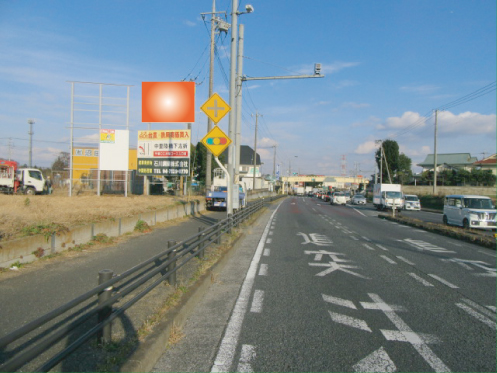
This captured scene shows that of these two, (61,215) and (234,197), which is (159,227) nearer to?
(234,197)

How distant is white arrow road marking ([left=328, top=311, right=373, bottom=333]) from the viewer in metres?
4.89

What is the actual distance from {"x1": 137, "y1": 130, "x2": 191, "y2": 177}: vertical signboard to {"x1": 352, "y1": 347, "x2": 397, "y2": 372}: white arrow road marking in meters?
23.4

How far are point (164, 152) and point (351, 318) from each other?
76.6ft

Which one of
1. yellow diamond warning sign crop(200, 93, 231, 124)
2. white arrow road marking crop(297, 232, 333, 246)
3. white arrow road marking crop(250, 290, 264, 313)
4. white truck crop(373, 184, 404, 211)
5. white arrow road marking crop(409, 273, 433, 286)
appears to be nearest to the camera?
white arrow road marking crop(250, 290, 264, 313)

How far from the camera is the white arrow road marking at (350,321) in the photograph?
16.0 ft

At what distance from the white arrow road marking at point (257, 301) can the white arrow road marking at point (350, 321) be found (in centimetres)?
108

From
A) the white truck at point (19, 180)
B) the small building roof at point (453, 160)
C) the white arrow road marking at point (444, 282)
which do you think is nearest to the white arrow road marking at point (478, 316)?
the white arrow road marking at point (444, 282)

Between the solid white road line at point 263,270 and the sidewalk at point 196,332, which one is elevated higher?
the sidewalk at point 196,332

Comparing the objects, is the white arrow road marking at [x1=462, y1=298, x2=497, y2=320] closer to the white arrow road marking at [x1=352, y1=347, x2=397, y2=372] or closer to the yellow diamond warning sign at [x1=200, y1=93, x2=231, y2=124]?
the white arrow road marking at [x1=352, y1=347, x2=397, y2=372]

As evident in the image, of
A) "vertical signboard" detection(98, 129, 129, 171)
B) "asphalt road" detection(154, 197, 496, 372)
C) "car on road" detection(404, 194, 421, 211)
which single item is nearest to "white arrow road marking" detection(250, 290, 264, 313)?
"asphalt road" detection(154, 197, 496, 372)

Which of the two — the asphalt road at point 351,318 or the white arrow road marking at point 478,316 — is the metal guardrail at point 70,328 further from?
the white arrow road marking at point 478,316

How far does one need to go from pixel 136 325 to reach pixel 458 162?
97296 mm

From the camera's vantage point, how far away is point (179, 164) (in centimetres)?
2666

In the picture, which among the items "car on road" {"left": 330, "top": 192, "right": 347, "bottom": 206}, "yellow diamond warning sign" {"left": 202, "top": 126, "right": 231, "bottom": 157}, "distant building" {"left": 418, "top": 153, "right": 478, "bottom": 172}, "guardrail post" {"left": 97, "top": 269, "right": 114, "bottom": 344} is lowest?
"car on road" {"left": 330, "top": 192, "right": 347, "bottom": 206}
